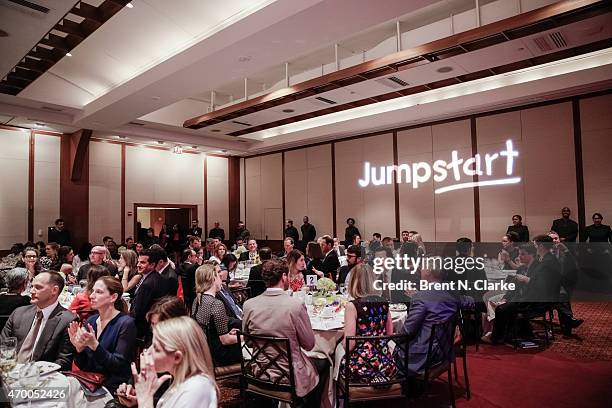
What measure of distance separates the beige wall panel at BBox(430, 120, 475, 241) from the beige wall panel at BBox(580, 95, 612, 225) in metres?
2.28

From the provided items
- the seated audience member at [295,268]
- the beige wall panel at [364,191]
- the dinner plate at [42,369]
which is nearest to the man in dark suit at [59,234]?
the beige wall panel at [364,191]

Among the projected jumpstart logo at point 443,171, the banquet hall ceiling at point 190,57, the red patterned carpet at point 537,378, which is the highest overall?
the banquet hall ceiling at point 190,57

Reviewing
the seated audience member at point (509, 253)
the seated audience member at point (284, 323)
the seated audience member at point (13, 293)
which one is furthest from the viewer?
the seated audience member at point (509, 253)

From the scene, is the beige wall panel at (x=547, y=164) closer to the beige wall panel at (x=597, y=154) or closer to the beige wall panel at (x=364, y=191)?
the beige wall panel at (x=597, y=154)

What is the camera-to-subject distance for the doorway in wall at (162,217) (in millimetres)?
12711

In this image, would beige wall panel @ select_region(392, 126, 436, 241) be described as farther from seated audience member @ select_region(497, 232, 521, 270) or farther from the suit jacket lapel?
the suit jacket lapel

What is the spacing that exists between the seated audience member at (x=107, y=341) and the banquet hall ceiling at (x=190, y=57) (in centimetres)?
371

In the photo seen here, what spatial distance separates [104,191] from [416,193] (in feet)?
28.2

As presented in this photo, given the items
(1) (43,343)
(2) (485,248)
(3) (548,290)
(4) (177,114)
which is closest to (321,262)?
(3) (548,290)

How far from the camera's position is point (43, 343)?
2.53 metres

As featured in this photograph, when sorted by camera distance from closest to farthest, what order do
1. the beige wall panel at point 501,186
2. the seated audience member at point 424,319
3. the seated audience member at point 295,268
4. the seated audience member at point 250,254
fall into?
the seated audience member at point 424,319 < the seated audience member at point 295,268 < the seated audience member at point 250,254 < the beige wall panel at point 501,186

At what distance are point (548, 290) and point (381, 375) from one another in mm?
3264

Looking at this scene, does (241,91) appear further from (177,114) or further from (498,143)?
(498,143)

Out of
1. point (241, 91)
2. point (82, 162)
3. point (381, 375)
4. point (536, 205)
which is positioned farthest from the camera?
point (82, 162)
